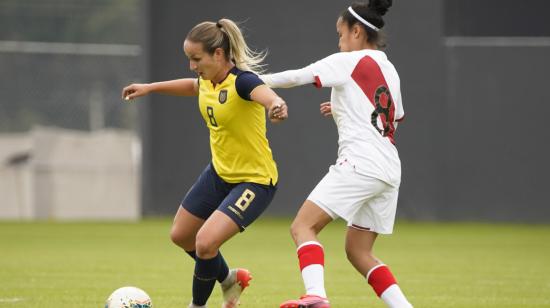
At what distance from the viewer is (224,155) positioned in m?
6.55

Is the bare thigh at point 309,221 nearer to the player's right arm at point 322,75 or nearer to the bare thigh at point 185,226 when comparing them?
the player's right arm at point 322,75

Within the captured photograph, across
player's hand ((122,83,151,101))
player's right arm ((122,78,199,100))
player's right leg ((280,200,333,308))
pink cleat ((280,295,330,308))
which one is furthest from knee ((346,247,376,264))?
player's hand ((122,83,151,101))

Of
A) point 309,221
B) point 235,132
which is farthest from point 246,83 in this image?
point 309,221

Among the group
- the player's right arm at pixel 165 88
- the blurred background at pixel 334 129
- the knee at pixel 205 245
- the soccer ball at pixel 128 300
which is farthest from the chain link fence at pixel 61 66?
the soccer ball at pixel 128 300

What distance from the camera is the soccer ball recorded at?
617 cm

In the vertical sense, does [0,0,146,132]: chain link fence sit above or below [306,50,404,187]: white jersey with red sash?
below

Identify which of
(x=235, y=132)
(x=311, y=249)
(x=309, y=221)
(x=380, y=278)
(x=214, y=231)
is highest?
(x=235, y=132)

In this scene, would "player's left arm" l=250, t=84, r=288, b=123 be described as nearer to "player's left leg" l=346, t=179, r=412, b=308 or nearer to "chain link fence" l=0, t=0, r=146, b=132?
"player's left leg" l=346, t=179, r=412, b=308

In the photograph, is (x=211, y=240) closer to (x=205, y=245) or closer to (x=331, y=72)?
(x=205, y=245)

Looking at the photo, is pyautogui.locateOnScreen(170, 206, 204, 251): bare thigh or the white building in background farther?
the white building in background

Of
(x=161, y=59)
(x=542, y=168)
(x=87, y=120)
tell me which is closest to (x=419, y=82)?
(x=542, y=168)

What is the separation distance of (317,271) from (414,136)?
11.2 m

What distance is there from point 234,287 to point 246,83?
4.89ft

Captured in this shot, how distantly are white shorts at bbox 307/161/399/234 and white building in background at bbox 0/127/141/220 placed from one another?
11.7 m
